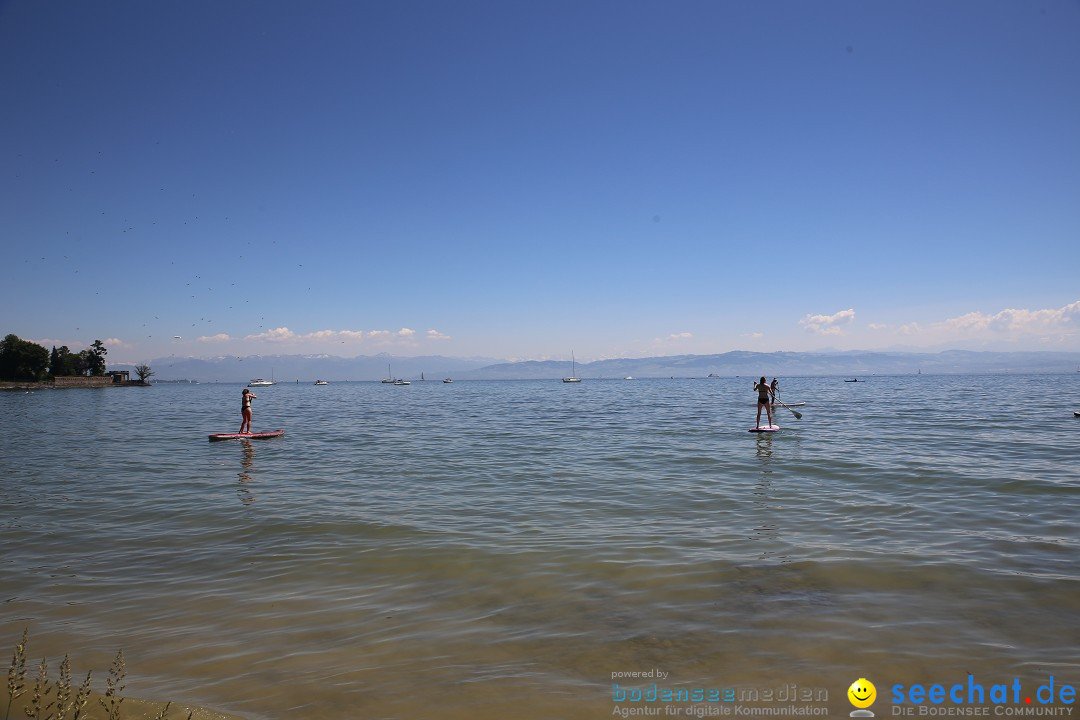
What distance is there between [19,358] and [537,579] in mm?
150298

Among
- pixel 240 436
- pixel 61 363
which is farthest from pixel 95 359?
pixel 240 436

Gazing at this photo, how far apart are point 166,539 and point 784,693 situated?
9.84 meters

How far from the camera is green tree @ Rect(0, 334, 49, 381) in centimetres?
11400

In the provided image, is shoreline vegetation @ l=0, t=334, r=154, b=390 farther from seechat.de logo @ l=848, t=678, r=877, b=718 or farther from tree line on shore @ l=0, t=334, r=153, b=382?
seechat.de logo @ l=848, t=678, r=877, b=718

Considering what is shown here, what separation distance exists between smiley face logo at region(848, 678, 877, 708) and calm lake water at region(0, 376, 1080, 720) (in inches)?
3.5

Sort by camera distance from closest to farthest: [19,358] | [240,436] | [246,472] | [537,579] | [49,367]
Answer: [537,579]
[246,472]
[240,436]
[19,358]
[49,367]

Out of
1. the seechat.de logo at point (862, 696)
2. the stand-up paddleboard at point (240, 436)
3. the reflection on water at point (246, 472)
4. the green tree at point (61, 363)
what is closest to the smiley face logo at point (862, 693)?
the seechat.de logo at point (862, 696)

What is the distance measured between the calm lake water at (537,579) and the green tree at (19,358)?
5237 inches

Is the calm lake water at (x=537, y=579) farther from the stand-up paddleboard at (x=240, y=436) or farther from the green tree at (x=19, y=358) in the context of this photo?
the green tree at (x=19, y=358)

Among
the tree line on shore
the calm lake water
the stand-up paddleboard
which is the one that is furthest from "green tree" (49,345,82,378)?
the calm lake water

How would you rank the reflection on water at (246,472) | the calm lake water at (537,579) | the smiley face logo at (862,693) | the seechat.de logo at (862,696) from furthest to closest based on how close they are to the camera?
the reflection on water at (246,472) < the calm lake water at (537,579) < the smiley face logo at (862,693) < the seechat.de logo at (862,696)

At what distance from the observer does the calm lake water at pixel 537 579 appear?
16.1 ft

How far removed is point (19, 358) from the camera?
375 feet

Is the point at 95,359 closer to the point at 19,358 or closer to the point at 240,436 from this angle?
the point at 19,358
